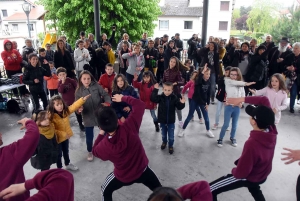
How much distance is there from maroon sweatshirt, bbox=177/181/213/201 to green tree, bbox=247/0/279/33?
3999 centimetres

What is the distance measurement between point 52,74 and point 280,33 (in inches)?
737

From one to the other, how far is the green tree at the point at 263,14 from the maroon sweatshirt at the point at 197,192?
3999 cm

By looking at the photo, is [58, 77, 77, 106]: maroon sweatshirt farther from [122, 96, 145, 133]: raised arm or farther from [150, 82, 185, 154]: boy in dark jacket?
[122, 96, 145, 133]: raised arm

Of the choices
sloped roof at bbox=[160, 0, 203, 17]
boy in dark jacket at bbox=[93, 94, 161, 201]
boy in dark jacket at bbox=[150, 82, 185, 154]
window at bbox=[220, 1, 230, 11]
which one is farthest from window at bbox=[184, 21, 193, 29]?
boy in dark jacket at bbox=[93, 94, 161, 201]

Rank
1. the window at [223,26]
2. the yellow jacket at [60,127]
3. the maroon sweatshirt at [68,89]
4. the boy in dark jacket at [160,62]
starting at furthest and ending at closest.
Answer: the window at [223,26] → the boy in dark jacket at [160,62] → the maroon sweatshirt at [68,89] → the yellow jacket at [60,127]

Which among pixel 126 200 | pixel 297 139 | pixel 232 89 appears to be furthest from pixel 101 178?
pixel 297 139

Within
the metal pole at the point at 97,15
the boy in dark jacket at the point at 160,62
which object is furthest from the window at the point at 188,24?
the metal pole at the point at 97,15

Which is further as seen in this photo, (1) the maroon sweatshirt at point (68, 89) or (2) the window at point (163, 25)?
(2) the window at point (163, 25)

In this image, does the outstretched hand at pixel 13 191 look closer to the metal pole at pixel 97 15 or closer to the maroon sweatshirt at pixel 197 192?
the maroon sweatshirt at pixel 197 192

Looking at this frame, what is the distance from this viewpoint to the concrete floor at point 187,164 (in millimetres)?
3473

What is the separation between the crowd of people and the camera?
1982 mm

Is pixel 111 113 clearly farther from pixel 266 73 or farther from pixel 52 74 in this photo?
pixel 266 73

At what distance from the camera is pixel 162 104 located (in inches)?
172

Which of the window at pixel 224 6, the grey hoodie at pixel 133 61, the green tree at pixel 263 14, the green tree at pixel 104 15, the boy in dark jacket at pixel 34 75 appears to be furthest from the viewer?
the green tree at pixel 263 14
